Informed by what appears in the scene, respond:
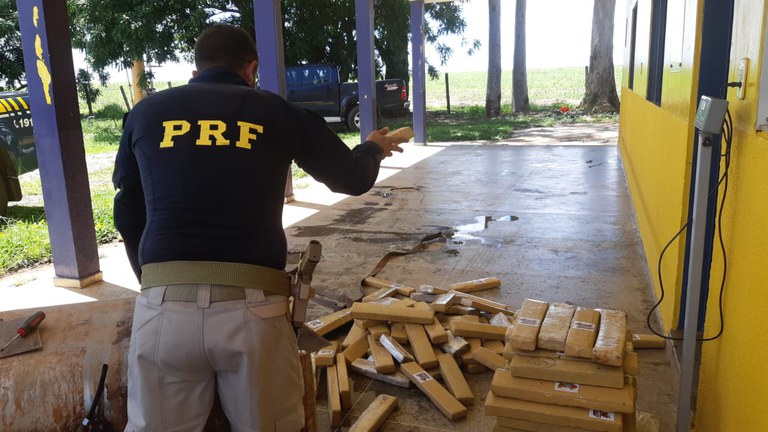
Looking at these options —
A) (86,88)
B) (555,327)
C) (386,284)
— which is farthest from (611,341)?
(86,88)

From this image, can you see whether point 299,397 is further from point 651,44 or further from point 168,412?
point 651,44

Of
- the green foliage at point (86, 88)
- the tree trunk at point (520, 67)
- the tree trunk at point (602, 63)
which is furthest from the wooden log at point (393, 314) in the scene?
the green foliage at point (86, 88)

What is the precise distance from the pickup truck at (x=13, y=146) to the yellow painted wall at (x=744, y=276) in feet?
28.3

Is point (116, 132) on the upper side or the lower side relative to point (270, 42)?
lower

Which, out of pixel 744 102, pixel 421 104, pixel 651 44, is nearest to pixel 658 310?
pixel 744 102

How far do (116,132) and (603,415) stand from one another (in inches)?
757

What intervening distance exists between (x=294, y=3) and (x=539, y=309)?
2037 centimetres

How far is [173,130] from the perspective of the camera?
7.63 feet

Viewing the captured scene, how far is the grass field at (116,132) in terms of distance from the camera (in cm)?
764

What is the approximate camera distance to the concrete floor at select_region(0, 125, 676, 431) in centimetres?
420

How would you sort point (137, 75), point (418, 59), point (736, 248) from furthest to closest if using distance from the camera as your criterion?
1. point (137, 75)
2. point (418, 59)
3. point (736, 248)

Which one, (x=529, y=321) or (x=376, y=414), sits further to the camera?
(x=376, y=414)

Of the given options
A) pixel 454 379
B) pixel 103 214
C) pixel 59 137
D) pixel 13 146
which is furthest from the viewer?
pixel 13 146

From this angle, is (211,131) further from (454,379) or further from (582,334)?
(454,379)
